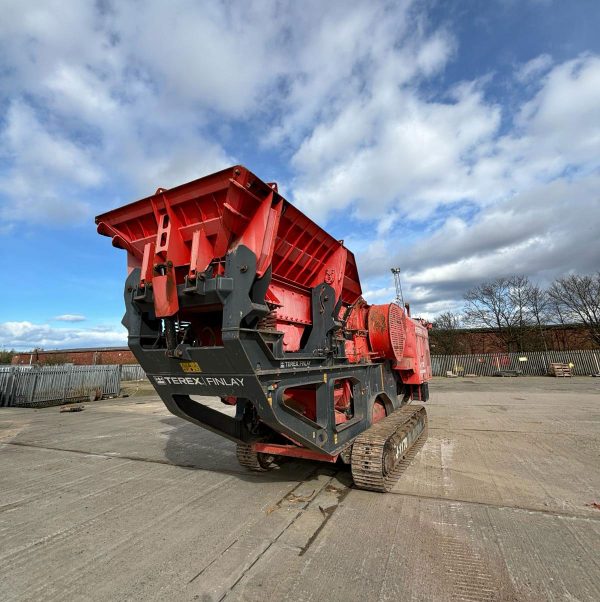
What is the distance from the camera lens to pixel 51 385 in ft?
55.9

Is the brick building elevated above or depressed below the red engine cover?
Answer: above

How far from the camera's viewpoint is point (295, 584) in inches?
105

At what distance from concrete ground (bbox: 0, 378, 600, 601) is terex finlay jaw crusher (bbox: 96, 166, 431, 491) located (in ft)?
2.14

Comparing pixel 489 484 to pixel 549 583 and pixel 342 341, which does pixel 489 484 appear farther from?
pixel 342 341

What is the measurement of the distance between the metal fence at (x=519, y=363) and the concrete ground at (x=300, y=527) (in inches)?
908

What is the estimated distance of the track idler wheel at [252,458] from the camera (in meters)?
5.18

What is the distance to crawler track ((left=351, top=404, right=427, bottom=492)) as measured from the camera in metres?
4.31

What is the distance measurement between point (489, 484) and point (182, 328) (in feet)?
14.7

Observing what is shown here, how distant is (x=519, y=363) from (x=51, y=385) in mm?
30808

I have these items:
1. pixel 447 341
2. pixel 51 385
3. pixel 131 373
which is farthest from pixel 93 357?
pixel 447 341

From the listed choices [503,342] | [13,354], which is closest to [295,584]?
[503,342]

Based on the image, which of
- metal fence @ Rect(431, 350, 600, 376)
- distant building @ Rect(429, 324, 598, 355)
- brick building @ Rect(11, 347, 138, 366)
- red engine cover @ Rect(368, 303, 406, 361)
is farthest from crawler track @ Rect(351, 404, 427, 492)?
brick building @ Rect(11, 347, 138, 366)

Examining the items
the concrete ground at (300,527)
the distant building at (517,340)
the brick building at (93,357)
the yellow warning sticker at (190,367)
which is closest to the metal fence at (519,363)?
the distant building at (517,340)

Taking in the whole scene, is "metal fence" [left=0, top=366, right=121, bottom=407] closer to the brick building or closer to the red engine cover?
the red engine cover
